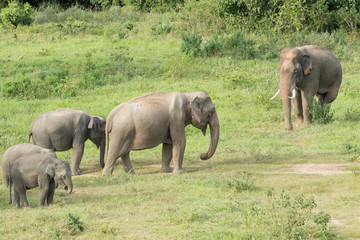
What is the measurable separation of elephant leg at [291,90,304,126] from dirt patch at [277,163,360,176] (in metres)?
3.86

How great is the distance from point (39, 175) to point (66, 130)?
3.20 m

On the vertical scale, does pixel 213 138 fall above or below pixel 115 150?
above

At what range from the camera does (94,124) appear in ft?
40.2

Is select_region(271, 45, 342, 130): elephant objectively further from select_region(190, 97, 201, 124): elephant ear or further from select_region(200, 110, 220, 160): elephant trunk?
select_region(190, 97, 201, 124): elephant ear

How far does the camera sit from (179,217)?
27.0ft

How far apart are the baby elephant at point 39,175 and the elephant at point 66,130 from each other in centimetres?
276

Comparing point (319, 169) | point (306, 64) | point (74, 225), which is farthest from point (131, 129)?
point (306, 64)

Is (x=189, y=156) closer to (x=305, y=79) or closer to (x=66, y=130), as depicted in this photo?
(x=66, y=130)

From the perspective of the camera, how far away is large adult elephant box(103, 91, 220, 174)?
11344 millimetres

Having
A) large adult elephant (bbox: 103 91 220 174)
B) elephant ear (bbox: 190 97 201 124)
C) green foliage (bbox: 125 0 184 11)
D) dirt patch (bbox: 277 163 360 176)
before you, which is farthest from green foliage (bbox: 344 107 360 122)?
green foliage (bbox: 125 0 184 11)

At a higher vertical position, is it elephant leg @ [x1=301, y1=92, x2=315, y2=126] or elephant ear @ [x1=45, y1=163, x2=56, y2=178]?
elephant ear @ [x1=45, y1=163, x2=56, y2=178]

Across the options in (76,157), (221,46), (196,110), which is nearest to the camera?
(196,110)

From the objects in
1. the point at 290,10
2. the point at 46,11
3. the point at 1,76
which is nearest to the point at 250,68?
the point at 290,10

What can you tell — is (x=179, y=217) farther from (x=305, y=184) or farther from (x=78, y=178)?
(x=78, y=178)
